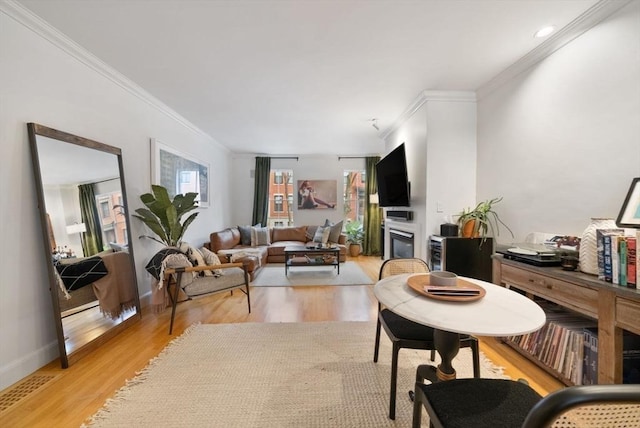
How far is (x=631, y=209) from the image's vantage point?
1.55 meters

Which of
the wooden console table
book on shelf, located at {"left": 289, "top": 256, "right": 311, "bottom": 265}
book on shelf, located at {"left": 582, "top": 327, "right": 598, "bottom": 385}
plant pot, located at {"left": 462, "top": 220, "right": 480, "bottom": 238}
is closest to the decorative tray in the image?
the wooden console table

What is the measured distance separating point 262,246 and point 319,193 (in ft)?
6.98

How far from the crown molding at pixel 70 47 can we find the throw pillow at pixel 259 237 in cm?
303

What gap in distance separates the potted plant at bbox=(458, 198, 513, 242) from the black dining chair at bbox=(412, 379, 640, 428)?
2.19 m

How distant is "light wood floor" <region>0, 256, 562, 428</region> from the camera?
5.14 ft

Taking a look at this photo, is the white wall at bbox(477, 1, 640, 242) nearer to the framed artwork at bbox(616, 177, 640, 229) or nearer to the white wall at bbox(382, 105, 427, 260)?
the framed artwork at bbox(616, 177, 640, 229)

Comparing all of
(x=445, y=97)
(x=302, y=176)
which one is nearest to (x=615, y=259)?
(x=445, y=97)

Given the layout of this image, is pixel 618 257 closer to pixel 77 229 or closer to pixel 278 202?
pixel 77 229

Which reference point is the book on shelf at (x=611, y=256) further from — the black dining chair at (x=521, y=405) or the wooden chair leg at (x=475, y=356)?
the black dining chair at (x=521, y=405)

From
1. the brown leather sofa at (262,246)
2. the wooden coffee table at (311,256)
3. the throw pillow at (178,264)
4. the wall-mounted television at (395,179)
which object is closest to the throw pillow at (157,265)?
the throw pillow at (178,264)

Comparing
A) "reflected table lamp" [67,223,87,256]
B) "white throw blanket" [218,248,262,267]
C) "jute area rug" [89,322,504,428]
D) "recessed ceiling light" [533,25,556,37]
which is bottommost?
"jute area rug" [89,322,504,428]

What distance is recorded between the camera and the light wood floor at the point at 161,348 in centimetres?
157

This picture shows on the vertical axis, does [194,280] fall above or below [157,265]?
below

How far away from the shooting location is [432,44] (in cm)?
223
